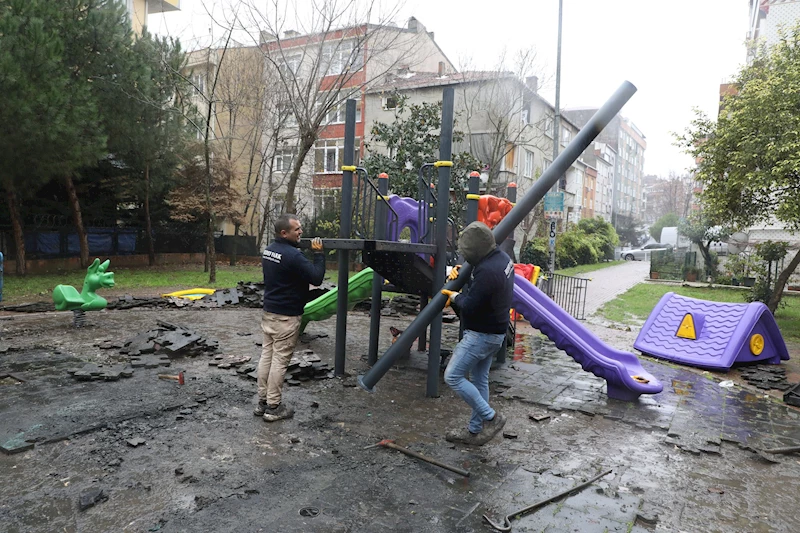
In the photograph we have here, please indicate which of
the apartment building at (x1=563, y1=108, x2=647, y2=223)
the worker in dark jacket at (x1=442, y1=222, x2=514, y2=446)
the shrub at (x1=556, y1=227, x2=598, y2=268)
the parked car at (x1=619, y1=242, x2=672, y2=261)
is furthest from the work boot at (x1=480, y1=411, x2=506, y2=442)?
the apartment building at (x1=563, y1=108, x2=647, y2=223)

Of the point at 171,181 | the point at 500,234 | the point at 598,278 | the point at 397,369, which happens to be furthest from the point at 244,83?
the point at 500,234

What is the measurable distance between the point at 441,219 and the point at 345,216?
3.97ft

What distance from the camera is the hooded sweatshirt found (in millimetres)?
4531

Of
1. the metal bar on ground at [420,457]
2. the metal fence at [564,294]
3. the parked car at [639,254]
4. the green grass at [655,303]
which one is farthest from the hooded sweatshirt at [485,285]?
the parked car at [639,254]

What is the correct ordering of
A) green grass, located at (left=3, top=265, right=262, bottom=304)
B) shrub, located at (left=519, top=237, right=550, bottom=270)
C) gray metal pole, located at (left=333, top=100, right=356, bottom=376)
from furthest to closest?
shrub, located at (left=519, top=237, right=550, bottom=270) → green grass, located at (left=3, top=265, right=262, bottom=304) → gray metal pole, located at (left=333, top=100, right=356, bottom=376)

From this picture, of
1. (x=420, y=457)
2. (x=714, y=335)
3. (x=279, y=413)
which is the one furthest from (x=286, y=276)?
(x=714, y=335)

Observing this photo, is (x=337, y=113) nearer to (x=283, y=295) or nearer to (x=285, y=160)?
(x=285, y=160)

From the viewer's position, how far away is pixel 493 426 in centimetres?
508

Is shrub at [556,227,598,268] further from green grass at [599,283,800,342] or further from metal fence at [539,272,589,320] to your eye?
metal fence at [539,272,589,320]

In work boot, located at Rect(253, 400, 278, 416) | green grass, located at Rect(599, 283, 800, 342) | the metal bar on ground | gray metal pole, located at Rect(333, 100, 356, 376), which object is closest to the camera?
the metal bar on ground

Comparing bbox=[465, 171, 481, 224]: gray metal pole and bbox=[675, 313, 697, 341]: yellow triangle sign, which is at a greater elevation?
bbox=[465, 171, 481, 224]: gray metal pole

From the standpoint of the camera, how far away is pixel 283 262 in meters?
5.23

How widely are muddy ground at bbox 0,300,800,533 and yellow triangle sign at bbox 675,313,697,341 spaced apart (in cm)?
409

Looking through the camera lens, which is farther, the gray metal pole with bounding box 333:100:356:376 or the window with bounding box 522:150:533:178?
the window with bounding box 522:150:533:178
